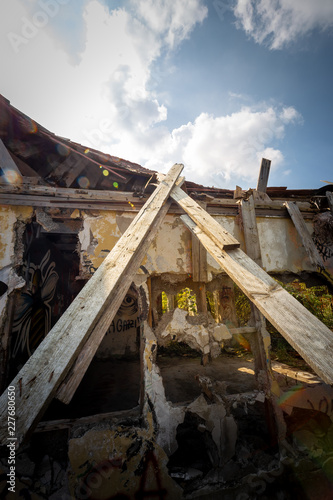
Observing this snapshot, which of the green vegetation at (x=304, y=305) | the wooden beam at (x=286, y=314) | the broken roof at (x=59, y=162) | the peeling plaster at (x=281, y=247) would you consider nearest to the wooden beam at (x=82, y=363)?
the wooden beam at (x=286, y=314)

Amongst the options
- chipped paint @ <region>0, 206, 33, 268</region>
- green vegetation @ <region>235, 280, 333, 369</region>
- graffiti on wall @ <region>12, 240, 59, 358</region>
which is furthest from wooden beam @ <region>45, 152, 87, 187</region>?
green vegetation @ <region>235, 280, 333, 369</region>

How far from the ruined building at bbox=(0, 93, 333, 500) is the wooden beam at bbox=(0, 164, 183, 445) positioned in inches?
0.5

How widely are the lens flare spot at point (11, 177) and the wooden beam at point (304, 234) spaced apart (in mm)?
4290

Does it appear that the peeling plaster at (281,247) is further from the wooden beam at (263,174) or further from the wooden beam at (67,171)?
the wooden beam at (67,171)

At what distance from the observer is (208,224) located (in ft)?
5.89

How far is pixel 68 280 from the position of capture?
23.1 ft

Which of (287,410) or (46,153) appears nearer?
(287,410)

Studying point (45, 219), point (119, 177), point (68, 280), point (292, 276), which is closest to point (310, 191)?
point (292, 276)

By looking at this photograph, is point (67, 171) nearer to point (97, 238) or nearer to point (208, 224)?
point (97, 238)

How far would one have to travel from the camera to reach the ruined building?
5.37 feet

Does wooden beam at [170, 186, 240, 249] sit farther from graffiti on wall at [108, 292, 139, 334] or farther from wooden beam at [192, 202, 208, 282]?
graffiti on wall at [108, 292, 139, 334]

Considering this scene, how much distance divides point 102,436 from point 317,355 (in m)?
2.62

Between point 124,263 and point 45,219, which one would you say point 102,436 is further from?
point 45,219

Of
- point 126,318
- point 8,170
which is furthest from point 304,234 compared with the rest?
point 126,318
